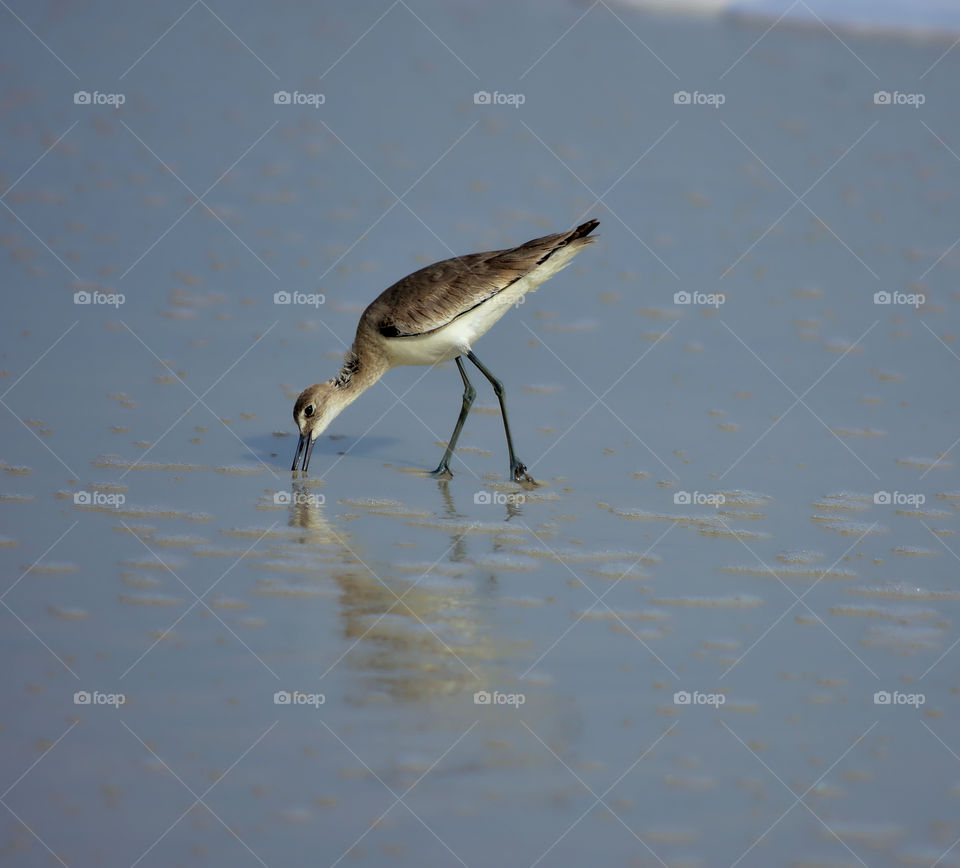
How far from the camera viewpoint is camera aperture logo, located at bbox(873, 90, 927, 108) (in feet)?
52.6

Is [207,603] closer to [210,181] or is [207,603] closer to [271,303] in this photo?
[271,303]

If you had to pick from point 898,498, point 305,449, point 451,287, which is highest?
point 451,287

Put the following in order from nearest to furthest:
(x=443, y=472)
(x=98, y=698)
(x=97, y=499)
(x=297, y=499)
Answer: (x=98, y=698) < (x=97, y=499) < (x=297, y=499) < (x=443, y=472)

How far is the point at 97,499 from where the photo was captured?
7074 millimetres

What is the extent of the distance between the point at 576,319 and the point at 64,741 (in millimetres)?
6401

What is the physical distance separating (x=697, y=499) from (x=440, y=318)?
6.15ft

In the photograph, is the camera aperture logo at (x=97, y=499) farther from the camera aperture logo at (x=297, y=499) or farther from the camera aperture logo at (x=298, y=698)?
the camera aperture logo at (x=298, y=698)

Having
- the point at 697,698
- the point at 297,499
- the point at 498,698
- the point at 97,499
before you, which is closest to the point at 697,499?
the point at 297,499

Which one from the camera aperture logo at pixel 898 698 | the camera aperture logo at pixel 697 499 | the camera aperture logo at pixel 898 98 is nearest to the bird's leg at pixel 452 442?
the camera aperture logo at pixel 697 499

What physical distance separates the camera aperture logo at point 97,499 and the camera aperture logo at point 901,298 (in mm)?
6558

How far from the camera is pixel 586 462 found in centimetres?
832

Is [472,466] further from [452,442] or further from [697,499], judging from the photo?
[697,499]

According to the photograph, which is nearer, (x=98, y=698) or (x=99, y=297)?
(x=98, y=698)

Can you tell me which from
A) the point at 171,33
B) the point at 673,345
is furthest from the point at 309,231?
the point at 171,33
